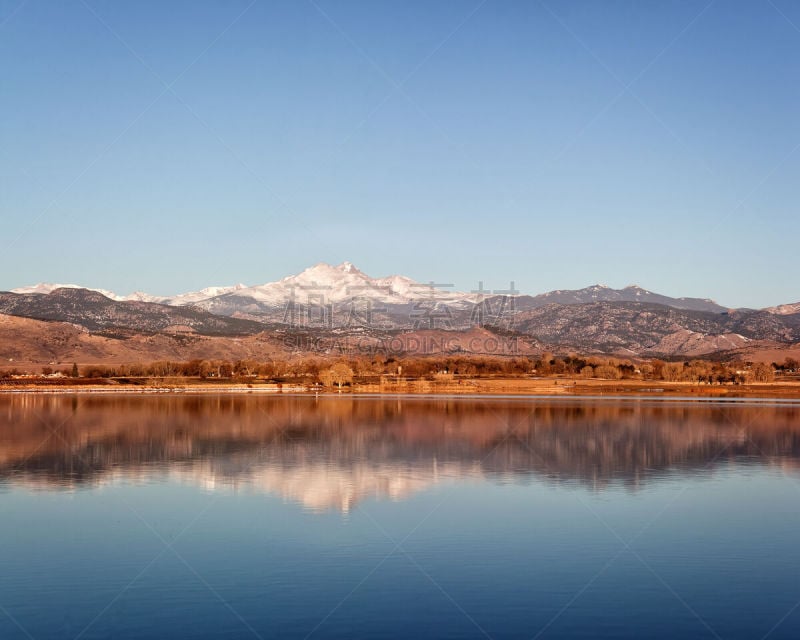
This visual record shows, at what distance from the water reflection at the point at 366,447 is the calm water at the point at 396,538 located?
1.04 ft

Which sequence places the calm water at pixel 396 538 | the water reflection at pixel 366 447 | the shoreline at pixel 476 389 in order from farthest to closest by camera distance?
the shoreline at pixel 476 389 < the water reflection at pixel 366 447 < the calm water at pixel 396 538

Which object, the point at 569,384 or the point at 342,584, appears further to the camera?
the point at 569,384

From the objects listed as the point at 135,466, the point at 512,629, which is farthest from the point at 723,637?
the point at 135,466

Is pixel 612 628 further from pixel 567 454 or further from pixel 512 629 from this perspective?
pixel 567 454

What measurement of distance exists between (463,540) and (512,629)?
8.80 meters

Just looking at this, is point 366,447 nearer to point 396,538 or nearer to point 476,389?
point 396,538

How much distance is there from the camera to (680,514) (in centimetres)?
3266

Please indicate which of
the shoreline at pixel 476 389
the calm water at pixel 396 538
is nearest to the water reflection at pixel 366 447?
the calm water at pixel 396 538

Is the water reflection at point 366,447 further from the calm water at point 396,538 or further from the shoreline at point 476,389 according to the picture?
the shoreline at point 476,389

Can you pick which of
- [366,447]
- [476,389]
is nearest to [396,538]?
[366,447]

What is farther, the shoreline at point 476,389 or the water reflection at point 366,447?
the shoreline at point 476,389

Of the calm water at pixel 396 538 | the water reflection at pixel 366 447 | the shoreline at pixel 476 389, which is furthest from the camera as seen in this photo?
the shoreline at pixel 476 389

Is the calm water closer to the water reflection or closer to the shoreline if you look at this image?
the water reflection

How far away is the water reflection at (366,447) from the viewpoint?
40.9 m
